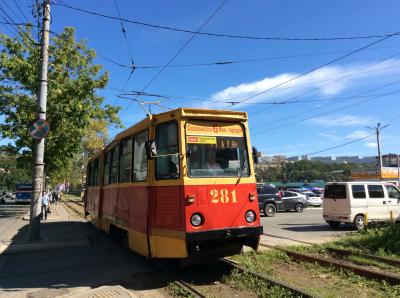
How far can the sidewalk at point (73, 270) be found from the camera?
24.5 feet

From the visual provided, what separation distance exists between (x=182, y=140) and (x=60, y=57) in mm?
18283

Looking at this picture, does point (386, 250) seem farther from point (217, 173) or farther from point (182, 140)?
point (182, 140)

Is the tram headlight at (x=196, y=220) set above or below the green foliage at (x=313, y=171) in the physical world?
below

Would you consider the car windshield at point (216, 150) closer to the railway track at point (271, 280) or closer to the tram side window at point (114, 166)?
the railway track at point (271, 280)

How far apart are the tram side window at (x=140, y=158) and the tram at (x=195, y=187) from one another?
0.07ft

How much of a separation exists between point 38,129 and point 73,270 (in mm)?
5562

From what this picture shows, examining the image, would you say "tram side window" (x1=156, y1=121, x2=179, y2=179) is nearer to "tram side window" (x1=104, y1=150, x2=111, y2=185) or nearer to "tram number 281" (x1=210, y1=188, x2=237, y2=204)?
"tram number 281" (x1=210, y1=188, x2=237, y2=204)

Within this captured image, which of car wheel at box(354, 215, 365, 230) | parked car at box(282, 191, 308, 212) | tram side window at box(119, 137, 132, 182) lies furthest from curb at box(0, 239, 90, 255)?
parked car at box(282, 191, 308, 212)

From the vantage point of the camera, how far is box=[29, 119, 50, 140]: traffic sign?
13125 millimetres

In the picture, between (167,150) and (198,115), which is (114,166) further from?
(198,115)

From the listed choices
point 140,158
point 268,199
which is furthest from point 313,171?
point 140,158

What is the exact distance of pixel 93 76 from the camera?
24719 mm

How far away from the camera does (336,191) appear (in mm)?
17688

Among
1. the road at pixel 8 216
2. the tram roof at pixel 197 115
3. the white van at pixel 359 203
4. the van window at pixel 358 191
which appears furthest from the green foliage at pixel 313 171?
the tram roof at pixel 197 115
